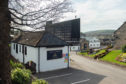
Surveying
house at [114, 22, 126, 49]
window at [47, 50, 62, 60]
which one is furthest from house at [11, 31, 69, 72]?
house at [114, 22, 126, 49]

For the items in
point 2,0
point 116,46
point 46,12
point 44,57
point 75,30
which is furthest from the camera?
point 75,30

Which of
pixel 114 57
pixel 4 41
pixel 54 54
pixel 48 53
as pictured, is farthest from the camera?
pixel 114 57

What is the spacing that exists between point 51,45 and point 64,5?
32.1 feet

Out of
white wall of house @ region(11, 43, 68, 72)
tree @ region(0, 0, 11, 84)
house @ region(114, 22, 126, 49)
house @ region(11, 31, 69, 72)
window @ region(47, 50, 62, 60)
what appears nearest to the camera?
tree @ region(0, 0, 11, 84)

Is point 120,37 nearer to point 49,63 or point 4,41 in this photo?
point 49,63

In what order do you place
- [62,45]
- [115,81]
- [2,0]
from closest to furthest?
1. [2,0]
2. [115,81]
3. [62,45]

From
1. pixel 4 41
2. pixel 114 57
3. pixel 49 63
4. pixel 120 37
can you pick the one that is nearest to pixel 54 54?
pixel 49 63

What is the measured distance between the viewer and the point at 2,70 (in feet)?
15.4

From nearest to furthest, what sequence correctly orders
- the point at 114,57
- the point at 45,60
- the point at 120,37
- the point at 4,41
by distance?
the point at 4,41 < the point at 45,60 < the point at 114,57 < the point at 120,37

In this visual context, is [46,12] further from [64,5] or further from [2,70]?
[2,70]

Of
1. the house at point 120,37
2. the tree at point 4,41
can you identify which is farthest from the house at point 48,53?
the house at point 120,37

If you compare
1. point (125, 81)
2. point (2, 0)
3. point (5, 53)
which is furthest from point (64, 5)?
point (125, 81)

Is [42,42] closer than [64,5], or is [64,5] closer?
[64,5]

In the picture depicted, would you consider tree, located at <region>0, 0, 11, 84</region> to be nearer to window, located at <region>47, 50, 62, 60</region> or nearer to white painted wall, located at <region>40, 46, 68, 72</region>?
white painted wall, located at <region>40, 46, 68, 72</region>
